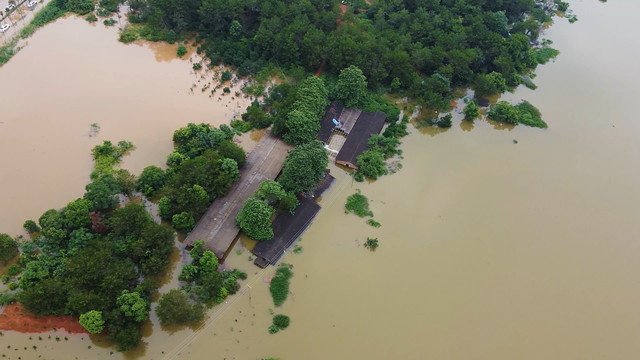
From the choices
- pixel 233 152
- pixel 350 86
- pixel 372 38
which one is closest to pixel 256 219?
pixel 233 152

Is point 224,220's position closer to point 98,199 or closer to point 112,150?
point 98,199

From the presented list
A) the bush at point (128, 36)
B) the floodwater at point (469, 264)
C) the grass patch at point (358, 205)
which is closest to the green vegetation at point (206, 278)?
the floodwater at point (469, 264)

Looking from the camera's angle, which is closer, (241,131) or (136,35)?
(241,131)

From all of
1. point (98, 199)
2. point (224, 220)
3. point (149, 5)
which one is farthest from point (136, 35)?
point (224, 220)

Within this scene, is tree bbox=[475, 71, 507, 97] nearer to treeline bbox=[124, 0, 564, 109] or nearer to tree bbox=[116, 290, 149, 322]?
treeline bbox=[124, 0, 564, 109]

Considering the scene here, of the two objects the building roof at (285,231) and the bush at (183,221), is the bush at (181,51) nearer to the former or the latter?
the bush at (183,221)

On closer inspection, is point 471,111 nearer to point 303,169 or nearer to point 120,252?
point 303,169
